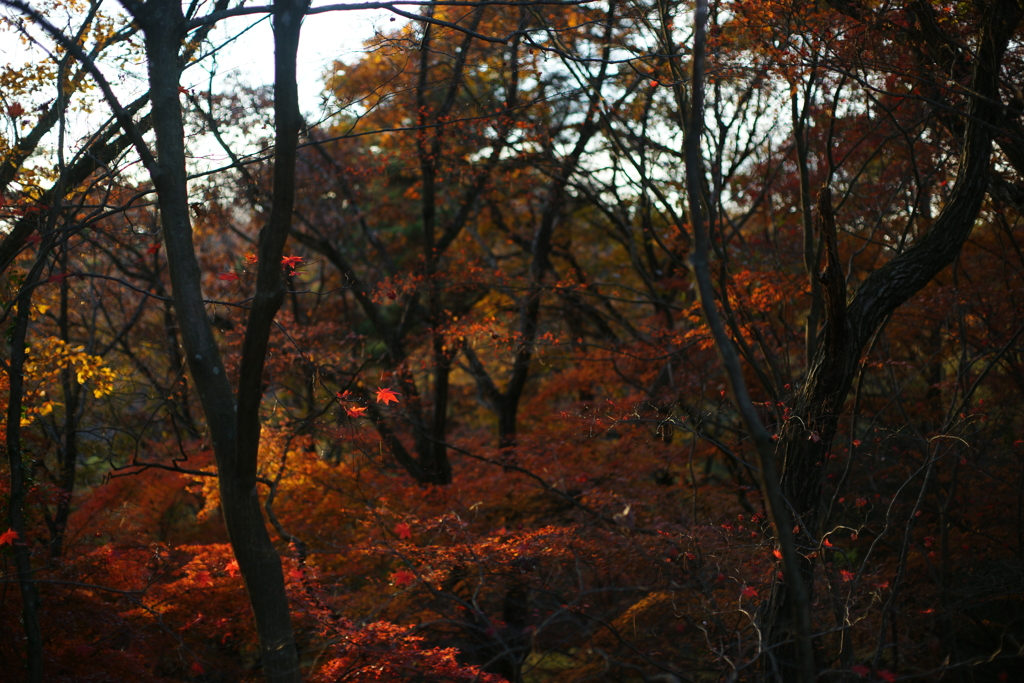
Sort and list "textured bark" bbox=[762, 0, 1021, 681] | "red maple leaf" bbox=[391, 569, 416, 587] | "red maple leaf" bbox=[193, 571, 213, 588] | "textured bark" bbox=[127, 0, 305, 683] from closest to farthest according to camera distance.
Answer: "textured bark" bbox=[127, 0, 305, 683]
"textured bark" bbox=[762, 0, 1021, 681]
"red maple leaf" bbox=[391, 569, 416, 587]
"red maple leaf" bbox=[193, 571, 213, 588]

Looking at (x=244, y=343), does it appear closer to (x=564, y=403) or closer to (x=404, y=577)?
(x=404, y=577)

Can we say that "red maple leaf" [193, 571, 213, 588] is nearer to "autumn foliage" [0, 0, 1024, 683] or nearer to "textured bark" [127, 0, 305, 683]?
"autumn foliage" [0, 0, 1024, 683]

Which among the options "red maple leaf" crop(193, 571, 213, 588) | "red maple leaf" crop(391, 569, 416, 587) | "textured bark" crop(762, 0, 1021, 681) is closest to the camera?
"textured bark" crop(762, 0, 1021, 681)

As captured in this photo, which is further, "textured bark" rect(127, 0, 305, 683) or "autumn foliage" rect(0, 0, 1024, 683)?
"autumn foliage" rect(0, 0, 1024, 683)

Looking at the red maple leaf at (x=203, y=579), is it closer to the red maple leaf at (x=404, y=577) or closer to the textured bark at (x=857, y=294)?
the red maple leaf at (x=404, y=577)

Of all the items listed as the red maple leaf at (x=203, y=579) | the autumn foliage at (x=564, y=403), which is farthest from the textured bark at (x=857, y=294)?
the red maple leaf at (x=203, y=579)

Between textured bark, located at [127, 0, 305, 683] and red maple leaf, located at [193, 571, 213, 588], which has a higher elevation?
textured bark, located at [127, 0, 305, 683]

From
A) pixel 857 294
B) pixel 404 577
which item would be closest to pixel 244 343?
pixel 404 577

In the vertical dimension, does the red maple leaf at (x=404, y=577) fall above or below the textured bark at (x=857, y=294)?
below

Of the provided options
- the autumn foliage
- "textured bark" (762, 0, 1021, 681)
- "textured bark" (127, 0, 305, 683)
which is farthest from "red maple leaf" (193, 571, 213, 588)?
"textured bark" (762, 0, 1021, 681)

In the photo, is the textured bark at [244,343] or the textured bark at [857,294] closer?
the textured bark at [244,343]

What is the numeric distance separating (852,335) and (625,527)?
2975 millimetres

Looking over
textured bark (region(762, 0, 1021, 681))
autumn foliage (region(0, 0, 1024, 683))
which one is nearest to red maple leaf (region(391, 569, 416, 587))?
autumn foliage (region(0, 0, 1024, 683))

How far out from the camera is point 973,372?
1103 centimetres
